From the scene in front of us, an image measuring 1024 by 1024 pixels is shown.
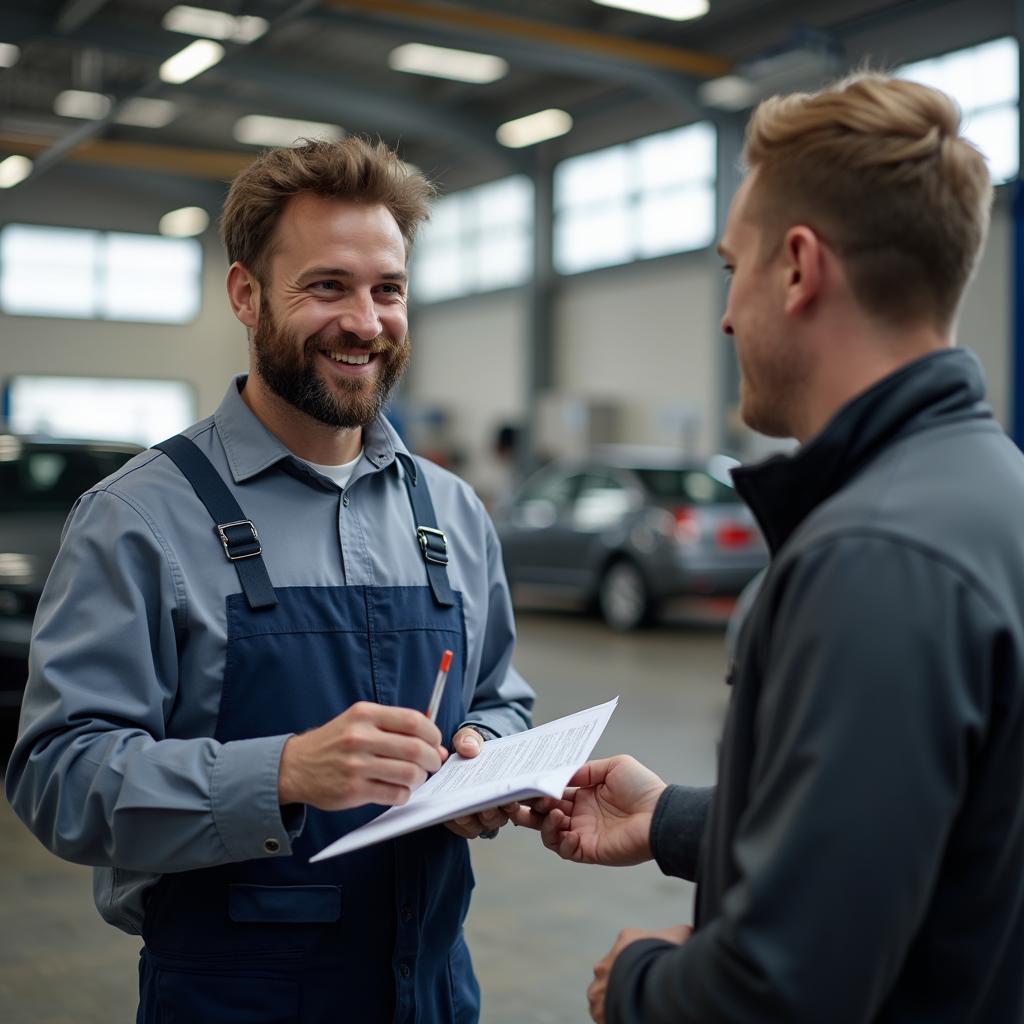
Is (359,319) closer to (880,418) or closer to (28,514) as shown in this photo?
(880,418)

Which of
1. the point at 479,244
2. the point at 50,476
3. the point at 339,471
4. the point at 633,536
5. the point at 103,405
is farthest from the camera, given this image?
the point at 103,405

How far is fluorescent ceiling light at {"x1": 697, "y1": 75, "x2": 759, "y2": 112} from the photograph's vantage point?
49.8 ft

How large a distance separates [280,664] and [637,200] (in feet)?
58.8

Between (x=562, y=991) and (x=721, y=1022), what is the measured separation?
119 inches

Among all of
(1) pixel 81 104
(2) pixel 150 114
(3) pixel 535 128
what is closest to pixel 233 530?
(3) pixel 535 128

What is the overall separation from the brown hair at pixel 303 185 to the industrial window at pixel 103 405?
2336 cm

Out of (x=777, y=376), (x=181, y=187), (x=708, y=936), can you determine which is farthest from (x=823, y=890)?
(x=181, y=187)

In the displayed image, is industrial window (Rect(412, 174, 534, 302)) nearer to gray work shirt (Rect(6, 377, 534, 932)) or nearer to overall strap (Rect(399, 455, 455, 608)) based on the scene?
overall strap (Rect(399, 455, 455, 608))

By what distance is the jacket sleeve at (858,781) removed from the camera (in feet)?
3.45

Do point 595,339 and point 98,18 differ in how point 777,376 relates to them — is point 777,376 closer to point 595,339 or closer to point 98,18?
point 98,18

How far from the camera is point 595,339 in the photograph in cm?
2028

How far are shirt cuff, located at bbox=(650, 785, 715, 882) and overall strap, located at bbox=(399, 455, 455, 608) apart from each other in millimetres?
521

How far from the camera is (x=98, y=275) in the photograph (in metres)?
25.2

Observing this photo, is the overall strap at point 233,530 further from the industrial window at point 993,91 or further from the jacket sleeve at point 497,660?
the industrial window at point 993,91
